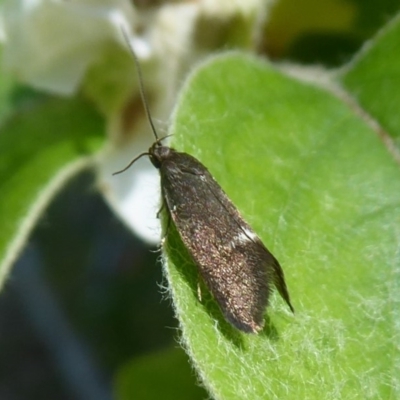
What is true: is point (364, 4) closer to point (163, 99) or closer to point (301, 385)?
point (163, 99)

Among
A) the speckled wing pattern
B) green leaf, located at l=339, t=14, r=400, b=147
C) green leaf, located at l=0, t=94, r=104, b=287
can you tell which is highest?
green leaf, located at l=0, t=94, r=104, b=287

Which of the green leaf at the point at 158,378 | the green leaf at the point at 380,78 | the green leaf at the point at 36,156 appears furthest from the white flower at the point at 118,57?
the green leaf at the point at 158,378

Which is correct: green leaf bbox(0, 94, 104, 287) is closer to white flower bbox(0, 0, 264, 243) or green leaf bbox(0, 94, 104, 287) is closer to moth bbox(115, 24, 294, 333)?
white flower bbox(0, 0, 264, 243)

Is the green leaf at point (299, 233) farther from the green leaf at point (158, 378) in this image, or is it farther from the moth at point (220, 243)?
the green leaf at point (158, 378)

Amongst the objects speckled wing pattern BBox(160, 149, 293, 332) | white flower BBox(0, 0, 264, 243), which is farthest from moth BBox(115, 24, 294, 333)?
white flower BBox(0, 0, 264, 243)

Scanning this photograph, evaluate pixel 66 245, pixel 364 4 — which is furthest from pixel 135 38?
pixel 66 245

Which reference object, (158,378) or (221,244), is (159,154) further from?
(158,378)
